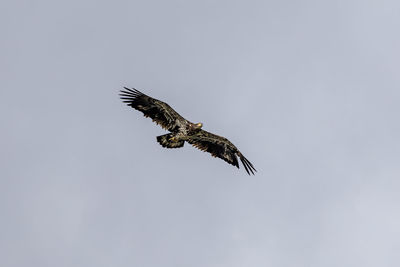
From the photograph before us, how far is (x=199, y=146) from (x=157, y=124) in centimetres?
388

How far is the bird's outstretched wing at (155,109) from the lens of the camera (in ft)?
149

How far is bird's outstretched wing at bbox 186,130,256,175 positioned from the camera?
4791 cm

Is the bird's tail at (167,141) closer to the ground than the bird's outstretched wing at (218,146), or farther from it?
closer to the ground

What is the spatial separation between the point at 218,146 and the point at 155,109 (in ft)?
18.5

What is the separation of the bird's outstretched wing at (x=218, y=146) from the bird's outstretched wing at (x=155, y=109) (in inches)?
78.4

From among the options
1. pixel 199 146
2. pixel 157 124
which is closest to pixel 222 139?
pixel 199 146

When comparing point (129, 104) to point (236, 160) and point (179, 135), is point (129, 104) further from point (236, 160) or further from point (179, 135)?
point (236, 160)

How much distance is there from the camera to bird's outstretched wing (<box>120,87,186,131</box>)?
1790 inches

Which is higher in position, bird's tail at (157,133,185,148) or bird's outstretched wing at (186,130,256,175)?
bird's outstretched wing at (186,130,256,175)

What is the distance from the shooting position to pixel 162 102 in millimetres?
45250

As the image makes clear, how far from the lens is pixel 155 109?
45.9 m

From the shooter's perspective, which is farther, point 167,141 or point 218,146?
point 218,146

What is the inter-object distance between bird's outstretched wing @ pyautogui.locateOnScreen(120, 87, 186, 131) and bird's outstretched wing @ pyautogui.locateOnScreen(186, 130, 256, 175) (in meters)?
1.99

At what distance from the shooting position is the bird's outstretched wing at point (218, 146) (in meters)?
47.9
